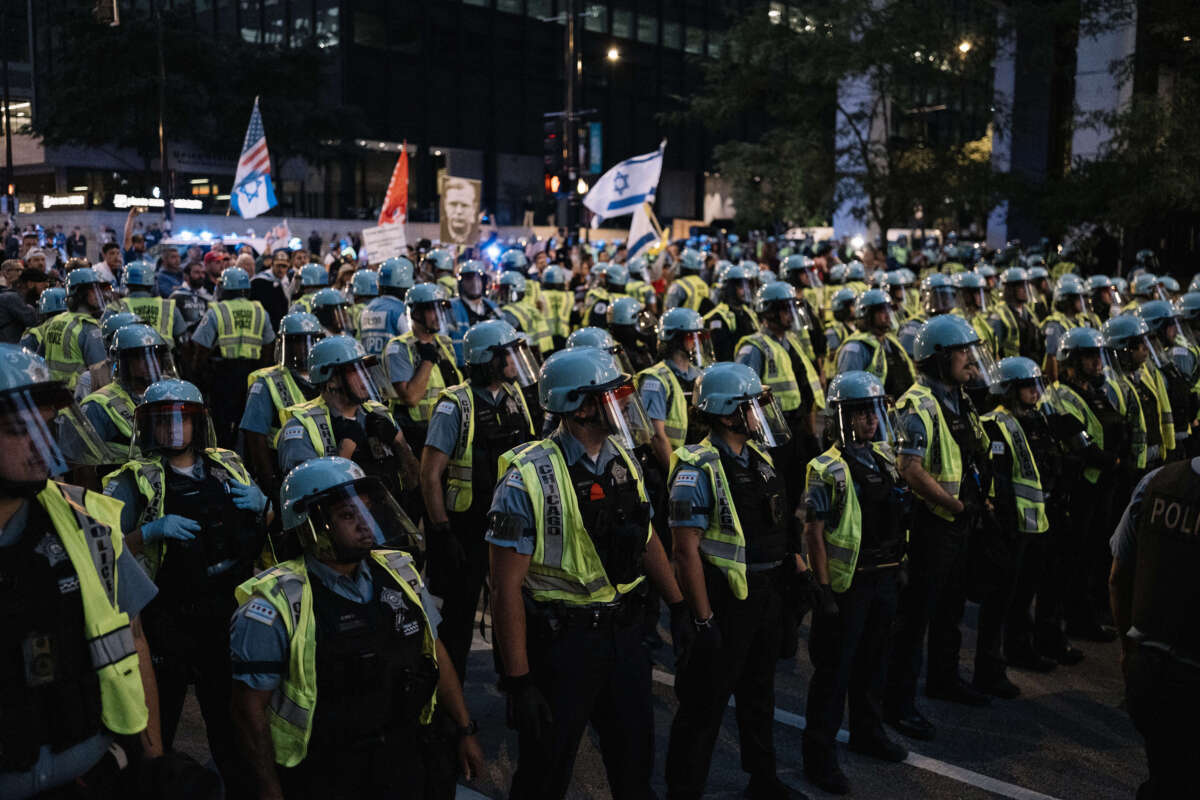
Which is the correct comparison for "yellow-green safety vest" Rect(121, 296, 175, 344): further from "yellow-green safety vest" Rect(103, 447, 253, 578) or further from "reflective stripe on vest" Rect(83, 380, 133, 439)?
"yellow-green safety vest" Rect(103, 447, 253, 578)

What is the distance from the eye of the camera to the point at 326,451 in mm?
6113

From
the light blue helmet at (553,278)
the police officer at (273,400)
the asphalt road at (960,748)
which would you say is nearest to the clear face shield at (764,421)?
the asphalt road at (960,748)

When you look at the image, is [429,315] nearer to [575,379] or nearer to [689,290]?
[575,379]

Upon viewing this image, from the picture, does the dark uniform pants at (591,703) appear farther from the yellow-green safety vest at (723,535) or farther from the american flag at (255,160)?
the american flag at (255,160)

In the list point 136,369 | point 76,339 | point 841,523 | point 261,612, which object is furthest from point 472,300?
point 261,612

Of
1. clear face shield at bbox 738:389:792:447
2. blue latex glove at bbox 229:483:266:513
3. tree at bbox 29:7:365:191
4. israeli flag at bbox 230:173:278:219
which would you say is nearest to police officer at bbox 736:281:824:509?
clear face shield at bbox 738:389:792:447

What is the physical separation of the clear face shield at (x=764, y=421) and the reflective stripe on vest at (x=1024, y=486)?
1911 millimetres

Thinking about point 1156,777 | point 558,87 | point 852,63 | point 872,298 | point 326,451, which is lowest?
point 1156,777

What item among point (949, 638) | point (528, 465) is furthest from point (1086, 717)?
point (528, 465)

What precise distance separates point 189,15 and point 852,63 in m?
41.7

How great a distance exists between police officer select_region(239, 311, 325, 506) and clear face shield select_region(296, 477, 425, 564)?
3203 mm

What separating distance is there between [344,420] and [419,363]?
7.01 feet

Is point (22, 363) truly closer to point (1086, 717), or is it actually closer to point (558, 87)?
point (1086, 717)

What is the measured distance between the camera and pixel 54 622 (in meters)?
2.92
